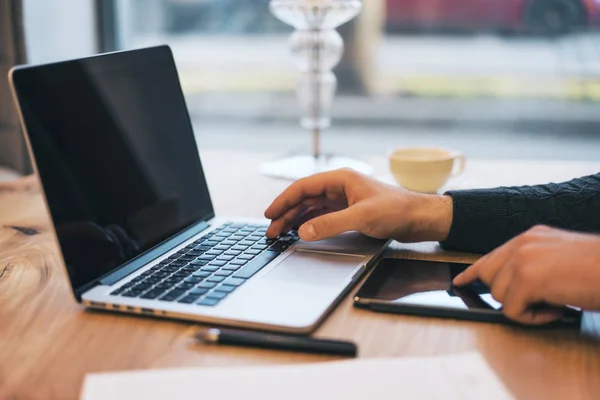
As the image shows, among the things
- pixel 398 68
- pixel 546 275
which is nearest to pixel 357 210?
pixel 546 275

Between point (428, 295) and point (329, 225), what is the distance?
0.18m

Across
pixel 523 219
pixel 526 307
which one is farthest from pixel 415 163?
pixel 526 307

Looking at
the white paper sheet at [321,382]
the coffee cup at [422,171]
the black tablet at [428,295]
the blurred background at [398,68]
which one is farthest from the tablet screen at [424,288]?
the blurred background at [398,68]

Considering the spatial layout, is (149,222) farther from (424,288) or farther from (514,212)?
(514,212)

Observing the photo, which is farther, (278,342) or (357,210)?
(357,210)

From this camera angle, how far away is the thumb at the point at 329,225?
91cm

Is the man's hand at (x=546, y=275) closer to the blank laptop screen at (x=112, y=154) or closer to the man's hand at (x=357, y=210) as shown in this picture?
the man's hand at (x=357, y=210)

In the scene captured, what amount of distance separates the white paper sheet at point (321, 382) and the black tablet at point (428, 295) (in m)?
0.09

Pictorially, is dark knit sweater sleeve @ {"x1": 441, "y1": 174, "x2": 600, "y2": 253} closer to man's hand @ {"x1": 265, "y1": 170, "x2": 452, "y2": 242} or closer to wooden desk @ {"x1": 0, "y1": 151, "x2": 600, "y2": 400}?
man's hand @ {"x1": 265, "y1": 170, "x2": 452, "y2": 242}

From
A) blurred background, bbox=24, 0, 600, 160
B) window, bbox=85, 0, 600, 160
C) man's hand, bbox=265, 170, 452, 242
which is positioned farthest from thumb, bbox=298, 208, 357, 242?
window, bbox=85, 0, 600, 160

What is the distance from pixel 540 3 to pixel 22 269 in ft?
5.04

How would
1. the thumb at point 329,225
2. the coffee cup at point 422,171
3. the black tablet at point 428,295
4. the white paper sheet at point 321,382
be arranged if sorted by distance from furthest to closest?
the coffee cup at point 422,171
the thumb at point 329,225
the black tablet at point 428,295
the white paper sheet at point 321,382

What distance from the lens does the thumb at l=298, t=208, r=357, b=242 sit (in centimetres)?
91

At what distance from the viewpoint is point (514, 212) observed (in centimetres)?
95
